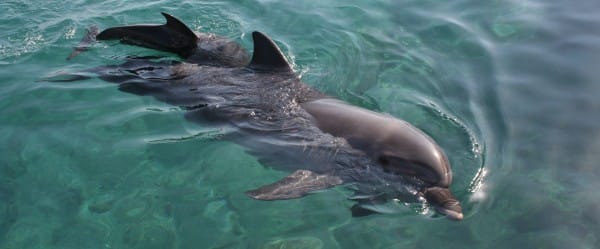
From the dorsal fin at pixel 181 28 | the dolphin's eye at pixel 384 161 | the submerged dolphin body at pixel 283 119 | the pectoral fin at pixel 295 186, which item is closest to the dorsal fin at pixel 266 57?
the submerged dolphin body at pixel 283 119

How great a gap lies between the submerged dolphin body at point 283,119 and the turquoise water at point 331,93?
0.24 meters

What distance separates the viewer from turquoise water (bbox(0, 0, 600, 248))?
6.29 meters

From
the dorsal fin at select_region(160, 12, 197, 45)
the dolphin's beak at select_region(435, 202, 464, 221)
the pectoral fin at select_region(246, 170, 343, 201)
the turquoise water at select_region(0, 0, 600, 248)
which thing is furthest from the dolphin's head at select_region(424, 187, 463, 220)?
the dorsal fin at select_region(160, 12, 197, 45)

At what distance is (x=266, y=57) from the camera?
854 centimetres

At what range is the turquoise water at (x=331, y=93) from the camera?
6289mm

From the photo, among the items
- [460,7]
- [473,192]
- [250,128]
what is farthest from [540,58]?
[250,128]

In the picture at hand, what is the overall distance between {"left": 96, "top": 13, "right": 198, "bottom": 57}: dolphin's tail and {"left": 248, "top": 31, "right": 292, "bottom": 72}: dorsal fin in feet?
4.39

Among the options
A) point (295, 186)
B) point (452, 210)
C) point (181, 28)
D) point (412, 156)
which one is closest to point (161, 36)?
point (181, 28)

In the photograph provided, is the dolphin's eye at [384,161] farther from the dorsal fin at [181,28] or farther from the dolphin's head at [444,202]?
the dorsal fin at [181,28]

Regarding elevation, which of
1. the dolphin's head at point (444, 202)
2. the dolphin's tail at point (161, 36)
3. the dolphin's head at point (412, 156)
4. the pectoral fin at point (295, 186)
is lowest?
the pectoral fin at point (295, 186)

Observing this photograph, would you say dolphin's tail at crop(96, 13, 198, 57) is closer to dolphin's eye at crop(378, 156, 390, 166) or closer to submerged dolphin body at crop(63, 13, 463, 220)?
submerged dolphin body at crop(63, 13, 463, 220)

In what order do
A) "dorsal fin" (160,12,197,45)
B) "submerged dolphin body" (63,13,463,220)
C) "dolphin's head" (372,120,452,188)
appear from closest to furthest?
1. "dolphin's head" (372,120,452,188)
2. "submerged dolphin body" (63,13,463,220)
3. "dorsal fin" (160,12,197,45)

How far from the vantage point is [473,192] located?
6770 mm

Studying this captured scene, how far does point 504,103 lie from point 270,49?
382 centimetres
